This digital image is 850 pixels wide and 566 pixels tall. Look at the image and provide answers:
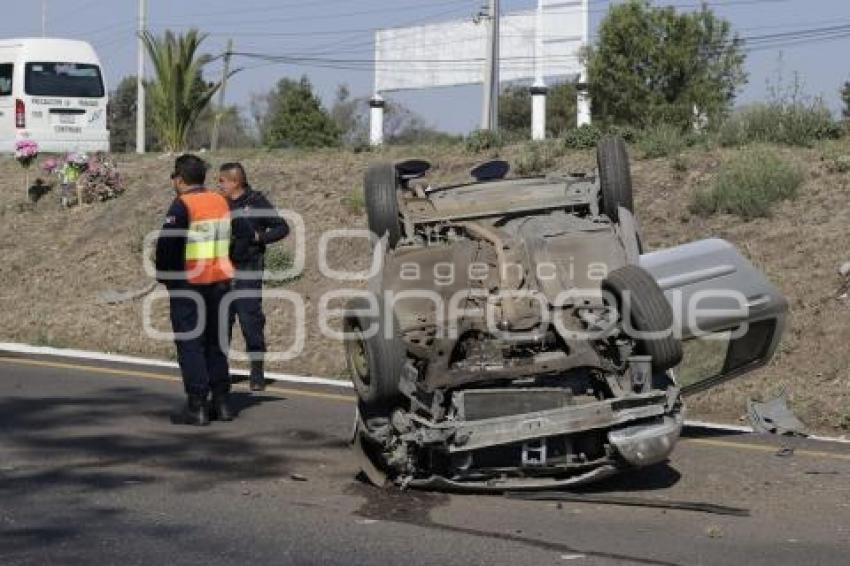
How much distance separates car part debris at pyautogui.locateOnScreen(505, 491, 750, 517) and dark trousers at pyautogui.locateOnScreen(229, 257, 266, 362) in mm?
4896

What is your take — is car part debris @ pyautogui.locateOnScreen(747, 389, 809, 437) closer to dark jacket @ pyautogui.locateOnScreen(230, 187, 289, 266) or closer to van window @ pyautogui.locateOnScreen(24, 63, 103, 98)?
dark jacket @ pyautogui.locateOnScreen(230, 187, 289, 266)

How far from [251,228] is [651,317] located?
518 cm

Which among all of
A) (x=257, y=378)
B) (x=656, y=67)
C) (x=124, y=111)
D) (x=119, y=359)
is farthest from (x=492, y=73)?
(x=124, y=111)

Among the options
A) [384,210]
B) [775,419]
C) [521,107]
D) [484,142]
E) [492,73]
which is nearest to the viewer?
[384,210]

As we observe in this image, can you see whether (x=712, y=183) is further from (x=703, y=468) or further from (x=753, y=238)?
(x=703, y=468)

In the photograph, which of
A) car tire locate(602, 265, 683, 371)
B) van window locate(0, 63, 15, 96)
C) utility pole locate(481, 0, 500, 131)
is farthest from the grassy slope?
utility pole locate(481, 0, 500, 131)

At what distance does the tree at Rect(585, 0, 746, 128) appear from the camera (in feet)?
82.8

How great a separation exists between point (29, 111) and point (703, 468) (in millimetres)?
27256

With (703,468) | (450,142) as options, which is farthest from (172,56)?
(703,468)

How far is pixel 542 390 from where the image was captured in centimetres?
783

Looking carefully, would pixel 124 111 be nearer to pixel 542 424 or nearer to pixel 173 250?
pixel 173 250

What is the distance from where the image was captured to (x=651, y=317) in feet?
25.9

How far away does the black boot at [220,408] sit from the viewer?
10875 millimetres

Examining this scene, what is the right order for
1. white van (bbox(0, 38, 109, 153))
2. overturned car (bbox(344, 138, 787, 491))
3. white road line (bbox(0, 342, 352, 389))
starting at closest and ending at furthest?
overturned car (bbox(344, 138, 787, 491)) → white road line (bbox(0, 342, 352, 389)) → white van (bbox(0, 38, 109, 153))
